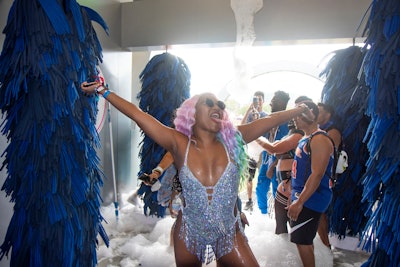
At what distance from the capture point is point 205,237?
5.54ft

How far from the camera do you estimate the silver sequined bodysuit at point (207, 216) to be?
168cm

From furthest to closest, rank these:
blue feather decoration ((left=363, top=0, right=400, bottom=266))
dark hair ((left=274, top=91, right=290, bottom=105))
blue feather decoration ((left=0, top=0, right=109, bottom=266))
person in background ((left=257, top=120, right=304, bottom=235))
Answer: dark hair ((left=274, top=91, right=290, bottom=105)), person in background ((left=257, top=120, right=304, bottom=235)), blue feather decoration ((left=0, top=0, right=109, bottom=266)), blue feather decoration ((left=363, top=0, right=400, bottom=266))

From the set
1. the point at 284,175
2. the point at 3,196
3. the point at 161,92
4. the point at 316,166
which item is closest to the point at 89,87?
the point at 3,196

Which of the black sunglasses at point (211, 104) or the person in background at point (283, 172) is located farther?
the person in background at point (283, 172)

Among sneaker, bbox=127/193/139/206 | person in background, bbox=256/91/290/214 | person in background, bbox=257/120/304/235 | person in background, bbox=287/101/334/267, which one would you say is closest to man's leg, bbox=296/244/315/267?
person in background, bbox=287/101/334/267

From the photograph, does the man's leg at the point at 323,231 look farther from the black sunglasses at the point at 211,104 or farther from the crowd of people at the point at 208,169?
Result: the black sunglasses at the point at 211,104

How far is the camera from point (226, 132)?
1.87 metres

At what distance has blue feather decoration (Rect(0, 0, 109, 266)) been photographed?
5.51 ft

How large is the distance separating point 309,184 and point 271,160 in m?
1.58

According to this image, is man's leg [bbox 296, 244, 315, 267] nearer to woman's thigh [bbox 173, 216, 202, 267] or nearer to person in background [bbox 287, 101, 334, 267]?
person in background [bbox 287, 101, 334, 267]

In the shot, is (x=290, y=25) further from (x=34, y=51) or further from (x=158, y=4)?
(x=34, y=51)

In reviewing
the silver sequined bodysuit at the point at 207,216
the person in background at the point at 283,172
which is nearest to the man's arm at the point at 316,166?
the person in background at the point at 283,172

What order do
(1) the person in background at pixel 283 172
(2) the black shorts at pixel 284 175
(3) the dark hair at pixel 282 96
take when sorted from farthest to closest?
(3) the dark hair at pixel 282 96 → (2) the black shorts at pixel 284 175 → (1) the person in background at pixel 283 172

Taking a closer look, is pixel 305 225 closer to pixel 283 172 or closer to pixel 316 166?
pixel 316 166
